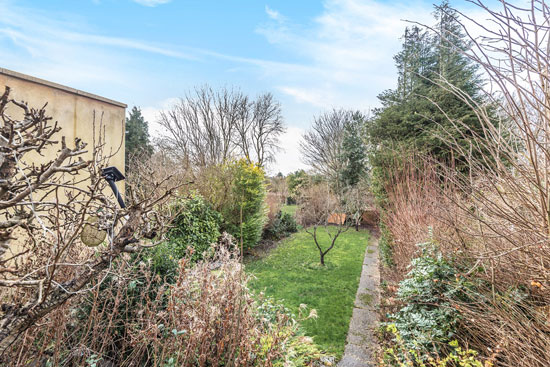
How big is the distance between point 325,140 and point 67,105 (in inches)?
680

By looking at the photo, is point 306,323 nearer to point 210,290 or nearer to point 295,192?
point 210,290

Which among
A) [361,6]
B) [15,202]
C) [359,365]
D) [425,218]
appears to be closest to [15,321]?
[15,202]

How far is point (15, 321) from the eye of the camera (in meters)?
0.98

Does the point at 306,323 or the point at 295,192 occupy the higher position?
the point at 295,192

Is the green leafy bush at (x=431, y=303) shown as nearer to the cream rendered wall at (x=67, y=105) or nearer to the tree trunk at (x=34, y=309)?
the tree trunk at (x=34, y=309)

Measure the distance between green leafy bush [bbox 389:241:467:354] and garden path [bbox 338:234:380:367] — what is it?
25.3 inches

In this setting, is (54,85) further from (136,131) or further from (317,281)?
(136,131)

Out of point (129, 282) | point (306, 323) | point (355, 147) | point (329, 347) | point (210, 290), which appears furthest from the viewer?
point (355, 147)

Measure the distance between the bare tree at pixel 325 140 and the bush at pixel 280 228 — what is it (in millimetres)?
7898

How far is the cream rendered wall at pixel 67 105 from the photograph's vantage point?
15.3 feet

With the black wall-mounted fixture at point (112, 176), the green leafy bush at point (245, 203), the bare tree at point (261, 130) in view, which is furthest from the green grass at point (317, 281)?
the bare tree at point (261, 130)

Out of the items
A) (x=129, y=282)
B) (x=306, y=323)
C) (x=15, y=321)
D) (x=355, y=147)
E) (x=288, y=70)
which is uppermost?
(x=288, y=70)

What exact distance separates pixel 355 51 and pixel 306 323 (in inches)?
194

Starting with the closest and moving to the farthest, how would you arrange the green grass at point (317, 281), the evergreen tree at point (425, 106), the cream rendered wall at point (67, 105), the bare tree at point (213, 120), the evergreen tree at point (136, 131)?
the green grass at point (317, 281), the cream rendered wall at point (67, 105), the evergreen tree at point (425, 106), the bare tree at point (213, 120), the evergreen tree at point (136, 131)
